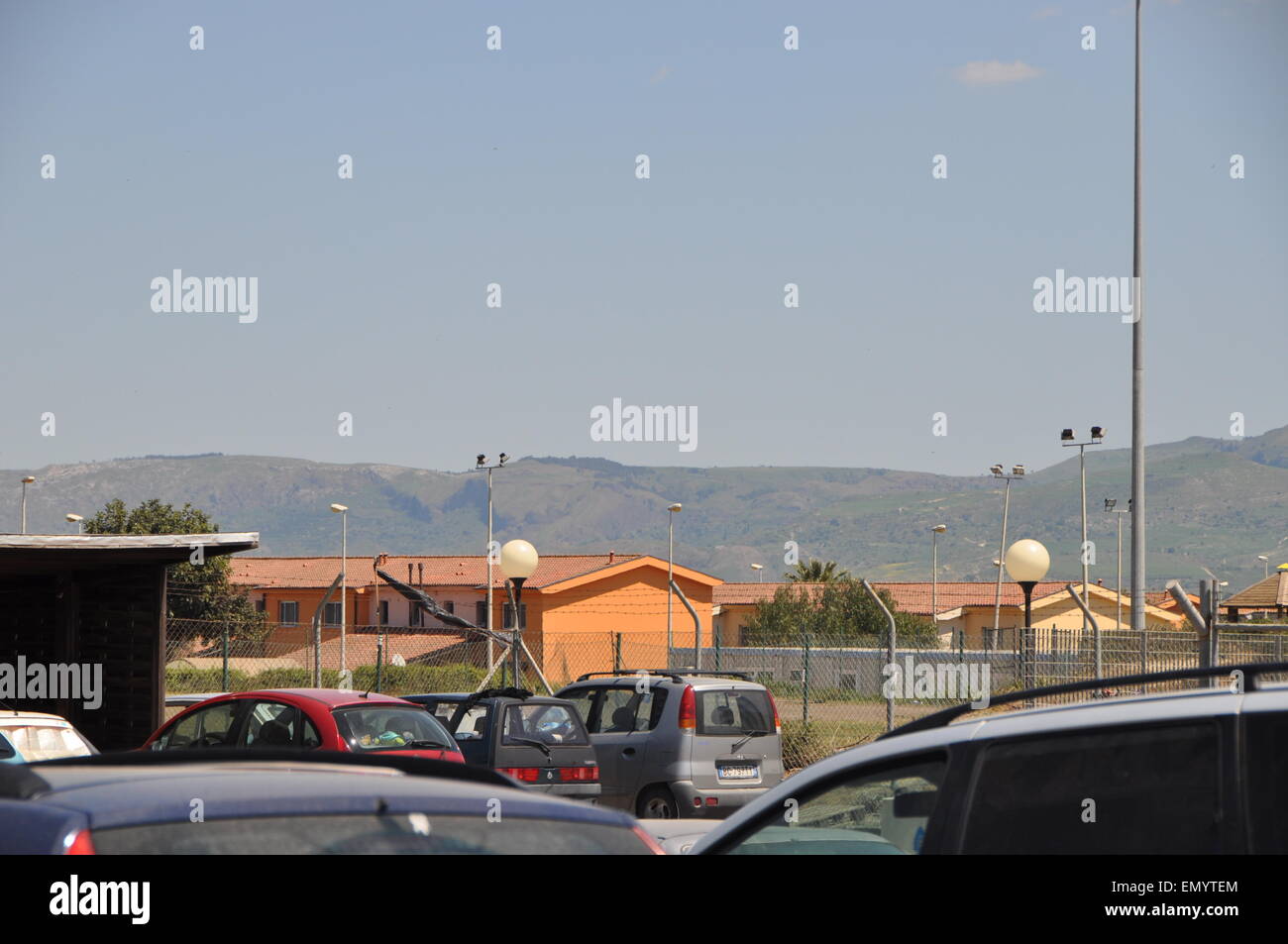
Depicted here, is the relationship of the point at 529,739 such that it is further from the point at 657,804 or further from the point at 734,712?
the point at 734,712

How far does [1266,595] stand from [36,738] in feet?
110

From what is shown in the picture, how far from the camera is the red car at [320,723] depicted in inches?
486

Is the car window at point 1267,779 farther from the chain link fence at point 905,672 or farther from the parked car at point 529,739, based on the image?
the parked car at point 529,739

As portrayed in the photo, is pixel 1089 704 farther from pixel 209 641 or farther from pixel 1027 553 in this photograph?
pixel 209 641

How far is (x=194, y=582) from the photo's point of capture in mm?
57562

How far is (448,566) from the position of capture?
237 ft

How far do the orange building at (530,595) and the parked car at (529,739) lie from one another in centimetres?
4300

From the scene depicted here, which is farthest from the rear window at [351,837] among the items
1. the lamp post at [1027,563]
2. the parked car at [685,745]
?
the lamp post at [1027,563]

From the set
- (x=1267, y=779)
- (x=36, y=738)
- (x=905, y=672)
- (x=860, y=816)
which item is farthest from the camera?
(x=905, y=672)

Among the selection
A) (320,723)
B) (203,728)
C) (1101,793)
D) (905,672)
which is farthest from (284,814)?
(905,672)

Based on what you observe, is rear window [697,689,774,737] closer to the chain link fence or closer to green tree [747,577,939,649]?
the chain link fence

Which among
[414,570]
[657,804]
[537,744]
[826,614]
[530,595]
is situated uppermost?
[414,570]
